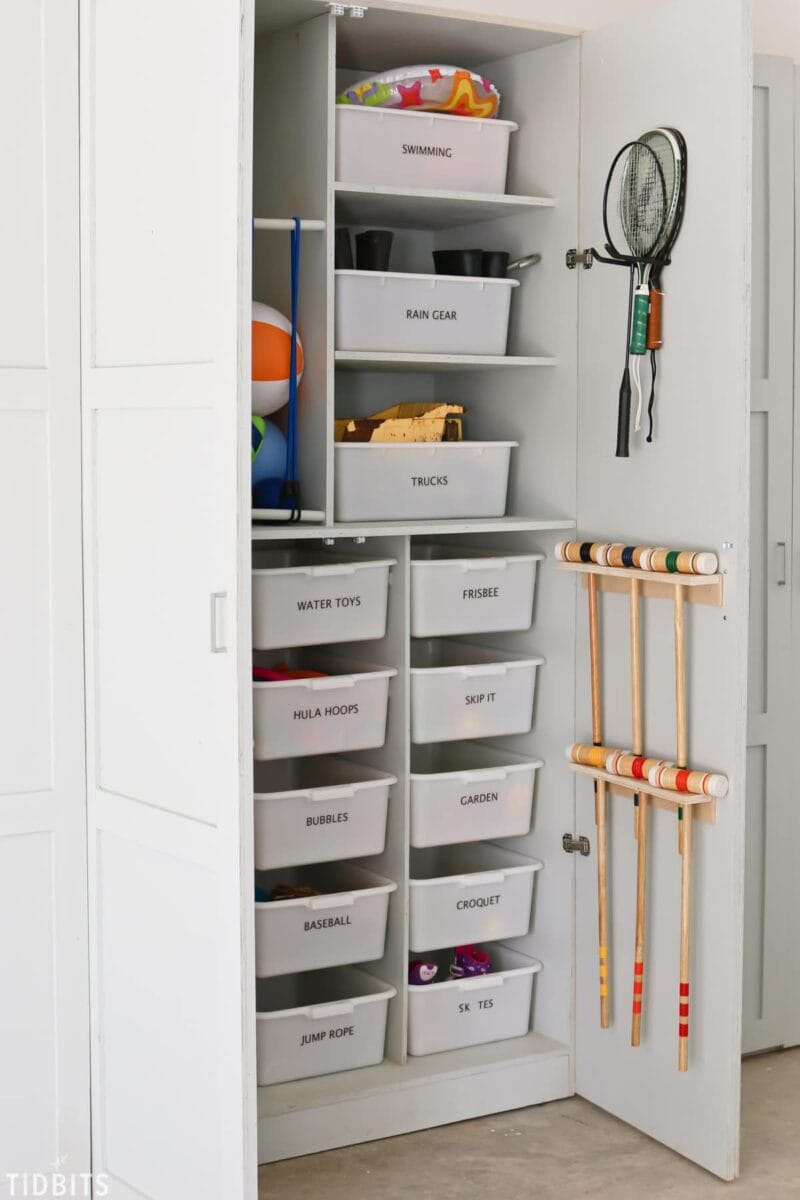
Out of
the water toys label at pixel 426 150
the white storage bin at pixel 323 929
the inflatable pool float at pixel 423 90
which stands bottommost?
the white storage bin at pixel 323 929

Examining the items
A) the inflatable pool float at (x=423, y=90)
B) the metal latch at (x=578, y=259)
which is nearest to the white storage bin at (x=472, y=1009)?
the metal latch at (x=578, y=259)

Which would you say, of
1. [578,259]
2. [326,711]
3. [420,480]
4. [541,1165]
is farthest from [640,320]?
[541,1165]

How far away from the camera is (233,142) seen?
225cm

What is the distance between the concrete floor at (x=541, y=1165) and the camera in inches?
115

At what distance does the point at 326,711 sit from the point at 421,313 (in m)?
0.88

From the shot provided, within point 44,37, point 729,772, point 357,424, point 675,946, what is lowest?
point 675,946

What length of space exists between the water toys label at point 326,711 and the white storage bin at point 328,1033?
616 millimetres

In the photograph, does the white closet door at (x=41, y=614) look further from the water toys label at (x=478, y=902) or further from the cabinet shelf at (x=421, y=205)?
the water toys label at (x=478, y=902)

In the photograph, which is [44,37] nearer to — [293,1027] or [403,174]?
[403,174]

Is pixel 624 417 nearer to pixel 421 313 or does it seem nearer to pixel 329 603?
pixel 421 313

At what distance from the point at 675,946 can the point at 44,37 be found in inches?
84.7

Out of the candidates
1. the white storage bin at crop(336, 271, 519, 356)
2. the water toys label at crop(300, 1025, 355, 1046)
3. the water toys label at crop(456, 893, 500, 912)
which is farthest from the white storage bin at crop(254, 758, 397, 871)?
the white storage bin at crop(336, 271, 519, 356)

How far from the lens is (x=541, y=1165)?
9.94 feet

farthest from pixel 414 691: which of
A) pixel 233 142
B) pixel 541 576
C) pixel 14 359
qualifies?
pixel 233 142
